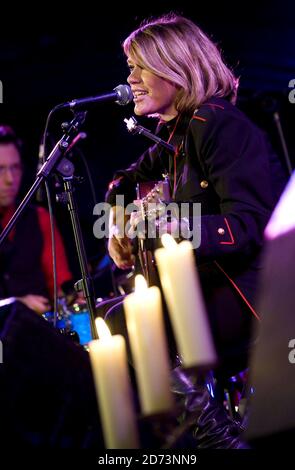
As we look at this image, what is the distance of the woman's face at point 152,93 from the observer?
2.72 meters

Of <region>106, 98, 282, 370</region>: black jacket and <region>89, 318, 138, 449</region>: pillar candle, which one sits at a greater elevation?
<region>106, 98, 282, 370</region>: black jacket

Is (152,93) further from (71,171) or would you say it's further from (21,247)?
(21,247)

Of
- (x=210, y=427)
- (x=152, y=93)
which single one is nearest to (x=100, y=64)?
(x=152, y=93)

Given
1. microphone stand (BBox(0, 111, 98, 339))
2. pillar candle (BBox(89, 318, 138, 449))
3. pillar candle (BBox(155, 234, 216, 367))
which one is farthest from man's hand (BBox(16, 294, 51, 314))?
pillar candle (BBox(155, 234, 216, 367))

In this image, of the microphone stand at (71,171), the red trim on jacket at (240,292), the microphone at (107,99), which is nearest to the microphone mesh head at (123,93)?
the microphone at (107,99)

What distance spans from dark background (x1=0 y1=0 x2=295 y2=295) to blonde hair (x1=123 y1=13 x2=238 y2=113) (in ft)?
5.78

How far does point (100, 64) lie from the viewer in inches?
200

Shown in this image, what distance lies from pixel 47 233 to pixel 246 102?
2092 millimetres

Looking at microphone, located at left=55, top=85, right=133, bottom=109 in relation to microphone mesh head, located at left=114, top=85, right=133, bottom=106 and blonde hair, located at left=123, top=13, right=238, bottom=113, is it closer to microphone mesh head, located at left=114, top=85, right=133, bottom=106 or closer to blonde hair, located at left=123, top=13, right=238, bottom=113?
microphone mesh head, located at left=114, top=85, right=133, bottom=106

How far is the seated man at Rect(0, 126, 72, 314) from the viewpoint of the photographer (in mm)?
4935

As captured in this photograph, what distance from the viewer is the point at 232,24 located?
15.8ft

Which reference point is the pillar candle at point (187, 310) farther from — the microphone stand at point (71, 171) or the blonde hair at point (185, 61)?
the blonde hair at point (185, 61)

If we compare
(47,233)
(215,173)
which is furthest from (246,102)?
(215,173)

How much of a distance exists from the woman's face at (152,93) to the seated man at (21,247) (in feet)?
7.77
